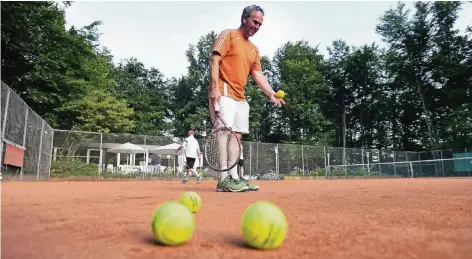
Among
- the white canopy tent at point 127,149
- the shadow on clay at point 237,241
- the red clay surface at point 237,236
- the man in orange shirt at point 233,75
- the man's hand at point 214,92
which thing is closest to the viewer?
the red clay surface at point 237,236

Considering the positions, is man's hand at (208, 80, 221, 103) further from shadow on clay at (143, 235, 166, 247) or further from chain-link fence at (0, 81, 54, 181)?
chain-link fence at (0, 81, 54, 181)

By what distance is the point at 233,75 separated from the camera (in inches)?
197

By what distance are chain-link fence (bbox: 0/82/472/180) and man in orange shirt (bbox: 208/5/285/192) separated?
6.45m

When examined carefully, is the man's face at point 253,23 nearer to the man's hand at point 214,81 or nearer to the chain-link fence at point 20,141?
the man's hand at point 214,81

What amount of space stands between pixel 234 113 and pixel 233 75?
0.56 metres

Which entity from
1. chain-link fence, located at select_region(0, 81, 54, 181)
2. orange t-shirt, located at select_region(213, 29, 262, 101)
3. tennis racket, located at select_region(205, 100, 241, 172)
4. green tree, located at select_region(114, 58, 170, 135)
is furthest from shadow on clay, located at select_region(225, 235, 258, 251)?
green tree, located at select_region(114, 58, 170, 135)

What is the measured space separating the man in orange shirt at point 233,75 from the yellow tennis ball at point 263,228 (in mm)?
3164

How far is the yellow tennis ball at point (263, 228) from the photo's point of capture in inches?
63.2

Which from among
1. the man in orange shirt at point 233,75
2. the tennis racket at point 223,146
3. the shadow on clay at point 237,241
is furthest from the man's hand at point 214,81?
the shadow on clay at point 237,241

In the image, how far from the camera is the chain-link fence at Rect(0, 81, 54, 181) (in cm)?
850

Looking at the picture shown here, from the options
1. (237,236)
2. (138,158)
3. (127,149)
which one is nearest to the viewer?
(237,236)

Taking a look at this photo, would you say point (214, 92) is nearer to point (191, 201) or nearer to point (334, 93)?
point (191, 201)

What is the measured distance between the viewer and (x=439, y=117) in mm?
35000

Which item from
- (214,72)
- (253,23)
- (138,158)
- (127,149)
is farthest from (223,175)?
(138,158)
